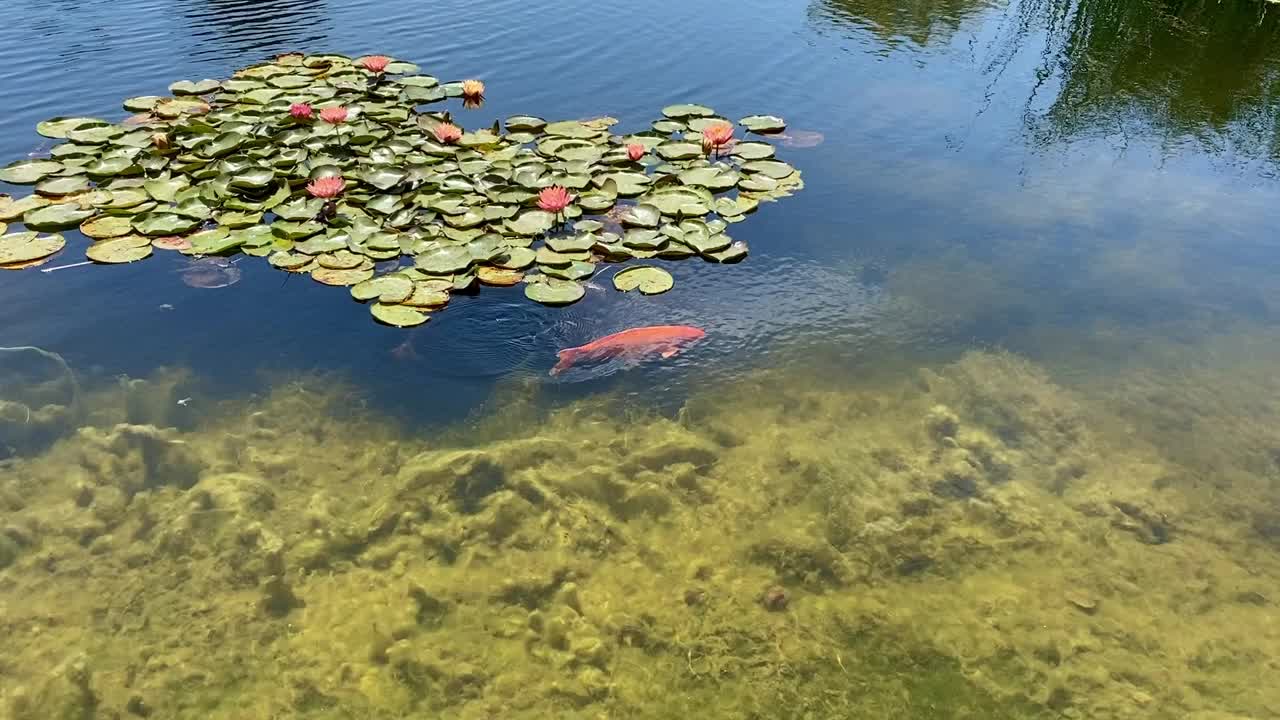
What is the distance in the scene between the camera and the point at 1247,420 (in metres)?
4.38

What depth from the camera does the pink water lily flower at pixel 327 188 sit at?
5.47 metres

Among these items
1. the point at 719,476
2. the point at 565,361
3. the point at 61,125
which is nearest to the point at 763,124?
the point at 565,361

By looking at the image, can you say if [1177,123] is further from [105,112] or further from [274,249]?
[105,112]

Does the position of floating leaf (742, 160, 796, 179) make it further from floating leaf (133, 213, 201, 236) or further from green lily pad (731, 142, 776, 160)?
floating leaf (133, 213, 201, 236)

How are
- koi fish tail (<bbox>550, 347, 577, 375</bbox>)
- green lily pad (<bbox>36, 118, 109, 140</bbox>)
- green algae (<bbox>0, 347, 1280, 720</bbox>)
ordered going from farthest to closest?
green lily pad (<bbox>36, 118, 109, 140</bbox>) → koi fish tail (<bbox>550, 347, 577, 375</bbox>) → green algae (<bbox>0, 347, 1280, 720</bbox>)

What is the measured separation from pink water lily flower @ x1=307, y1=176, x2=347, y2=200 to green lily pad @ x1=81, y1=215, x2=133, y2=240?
1269mm

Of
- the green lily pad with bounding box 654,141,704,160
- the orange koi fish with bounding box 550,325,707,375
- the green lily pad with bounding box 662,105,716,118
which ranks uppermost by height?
the green lily pad with bounding box 662,105,716,118

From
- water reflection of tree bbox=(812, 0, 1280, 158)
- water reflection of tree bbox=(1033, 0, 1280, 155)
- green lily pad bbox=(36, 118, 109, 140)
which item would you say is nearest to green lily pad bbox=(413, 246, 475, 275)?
green lily pad bbox=(36, 118, 109, 140)

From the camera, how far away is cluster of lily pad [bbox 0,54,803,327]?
5.20 meters

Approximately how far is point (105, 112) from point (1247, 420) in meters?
9.07

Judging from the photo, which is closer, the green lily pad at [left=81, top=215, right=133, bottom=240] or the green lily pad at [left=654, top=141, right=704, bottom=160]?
the green lily pad at [left=81, top=215, right=133, bottom=240]

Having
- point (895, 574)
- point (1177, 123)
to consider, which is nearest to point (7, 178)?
point (895, 574)

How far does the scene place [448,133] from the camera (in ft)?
21.0

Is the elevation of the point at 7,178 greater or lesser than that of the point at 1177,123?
lesser
